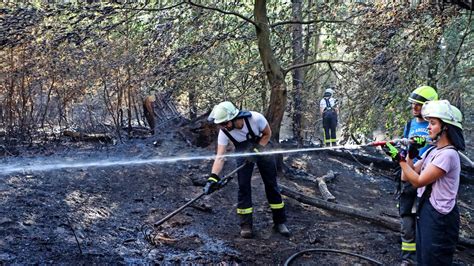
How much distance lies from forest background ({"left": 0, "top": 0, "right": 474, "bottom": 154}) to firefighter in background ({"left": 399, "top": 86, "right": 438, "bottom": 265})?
6.38 ft

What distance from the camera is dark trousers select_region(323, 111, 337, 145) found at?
36.4 ft

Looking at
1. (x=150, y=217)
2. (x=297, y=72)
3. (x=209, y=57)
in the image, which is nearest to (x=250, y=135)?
(x=150, y=217)

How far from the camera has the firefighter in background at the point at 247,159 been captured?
5.22 meters

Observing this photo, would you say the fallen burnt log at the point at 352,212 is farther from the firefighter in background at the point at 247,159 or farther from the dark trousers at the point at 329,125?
the dark trousers at the point at 329,125

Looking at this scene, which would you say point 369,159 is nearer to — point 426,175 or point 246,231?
point 246,231

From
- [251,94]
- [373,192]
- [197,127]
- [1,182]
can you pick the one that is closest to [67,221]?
[1,182]

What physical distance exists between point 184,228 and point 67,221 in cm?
143

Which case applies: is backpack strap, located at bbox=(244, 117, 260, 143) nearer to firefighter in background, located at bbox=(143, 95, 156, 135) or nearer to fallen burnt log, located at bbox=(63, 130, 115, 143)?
fallen burnt log, located at bbox=(63, 130, 115, 143)

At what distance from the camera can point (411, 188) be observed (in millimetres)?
4449

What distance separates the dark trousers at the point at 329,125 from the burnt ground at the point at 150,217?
290cm

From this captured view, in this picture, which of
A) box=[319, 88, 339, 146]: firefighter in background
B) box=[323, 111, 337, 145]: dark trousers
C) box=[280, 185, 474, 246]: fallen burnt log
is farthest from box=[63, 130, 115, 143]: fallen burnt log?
box=[323, 111, 337, 145]: dark trousers

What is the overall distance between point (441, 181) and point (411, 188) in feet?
4.25

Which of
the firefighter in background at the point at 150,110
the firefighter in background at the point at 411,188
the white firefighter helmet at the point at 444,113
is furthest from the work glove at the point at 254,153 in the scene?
the firefighter in background at the point at 150,110

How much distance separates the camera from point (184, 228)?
219 inches
